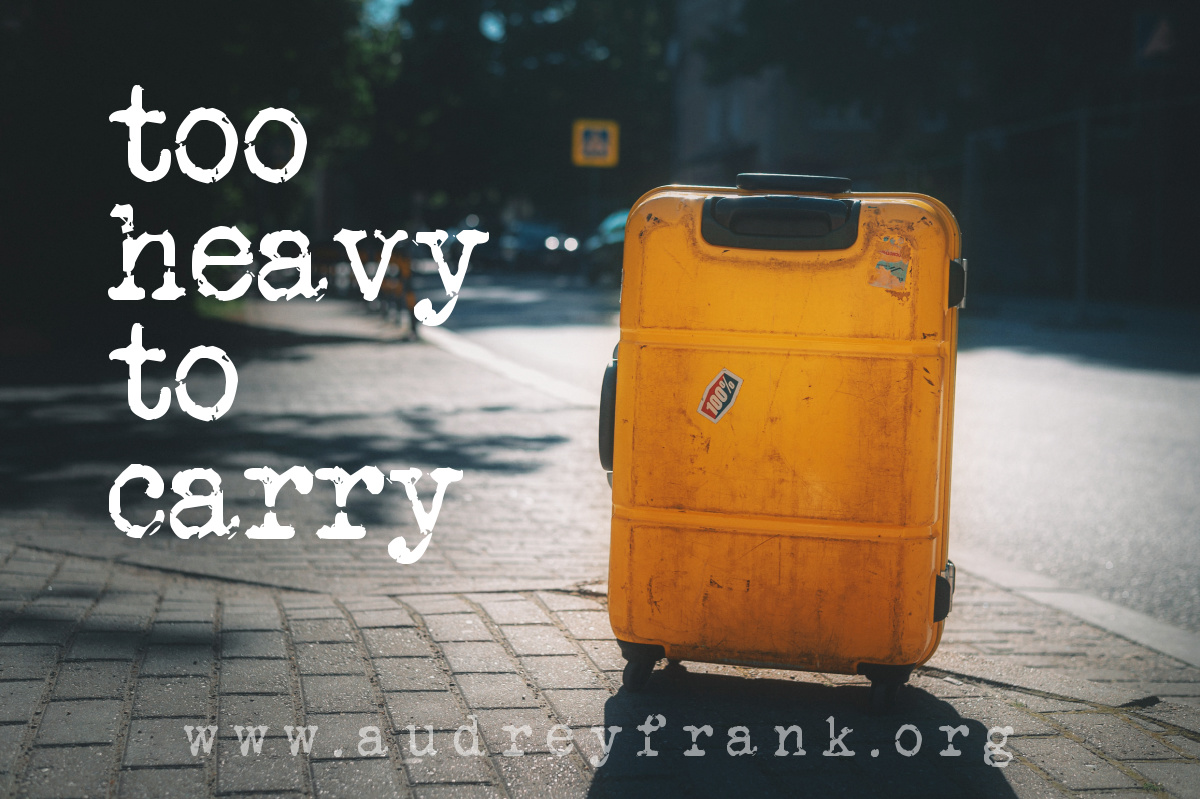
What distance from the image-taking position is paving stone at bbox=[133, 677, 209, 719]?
3553 millimetres

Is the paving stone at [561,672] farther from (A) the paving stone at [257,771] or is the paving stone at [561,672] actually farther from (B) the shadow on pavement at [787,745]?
(A) the paving stone at [257,771]

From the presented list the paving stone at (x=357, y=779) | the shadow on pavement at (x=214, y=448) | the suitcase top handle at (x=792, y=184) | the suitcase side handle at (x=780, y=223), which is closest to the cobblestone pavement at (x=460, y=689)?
the paving stone at (x=357, y=779)

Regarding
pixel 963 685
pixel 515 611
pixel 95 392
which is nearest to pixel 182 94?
pixel 95 392

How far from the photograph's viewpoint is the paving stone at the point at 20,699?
11.3 feet

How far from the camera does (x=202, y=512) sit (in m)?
6.73

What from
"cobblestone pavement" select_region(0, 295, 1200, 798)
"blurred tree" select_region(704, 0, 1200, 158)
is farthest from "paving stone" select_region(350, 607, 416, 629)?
"blurred tree" select_region(704, 0, 1200, 158)

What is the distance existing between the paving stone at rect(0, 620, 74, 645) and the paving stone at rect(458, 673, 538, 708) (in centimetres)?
128

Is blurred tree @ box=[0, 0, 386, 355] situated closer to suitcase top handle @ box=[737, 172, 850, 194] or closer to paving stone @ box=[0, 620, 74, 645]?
paving stone @ box=[0, 620, 74, 645]

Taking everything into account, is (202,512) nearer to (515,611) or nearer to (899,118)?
(515,611)

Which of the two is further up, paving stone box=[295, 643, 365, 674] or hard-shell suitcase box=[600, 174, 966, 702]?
hard-shell suitcase box=[600, 174, 966, 702]

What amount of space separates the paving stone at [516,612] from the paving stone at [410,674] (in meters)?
0.53

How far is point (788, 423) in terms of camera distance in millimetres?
3707

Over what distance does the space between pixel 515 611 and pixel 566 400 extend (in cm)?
715

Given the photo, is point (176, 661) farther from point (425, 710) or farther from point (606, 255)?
point (606, 255)
